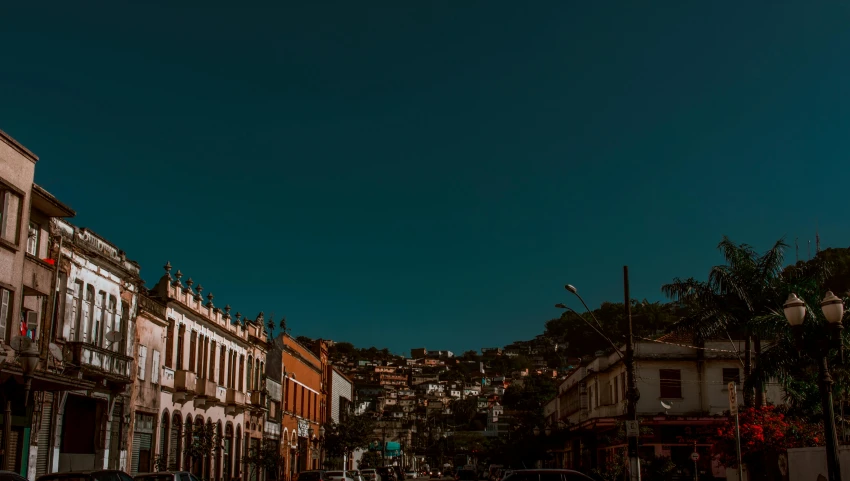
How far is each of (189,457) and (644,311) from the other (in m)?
80.4

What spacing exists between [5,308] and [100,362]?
518 centimetres

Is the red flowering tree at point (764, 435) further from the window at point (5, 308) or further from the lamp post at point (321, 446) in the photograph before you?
the lamp post at point (321, 446)

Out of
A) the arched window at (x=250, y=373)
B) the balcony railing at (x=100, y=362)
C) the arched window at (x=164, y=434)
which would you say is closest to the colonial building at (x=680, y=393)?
the arched window at (x=250, y=373)

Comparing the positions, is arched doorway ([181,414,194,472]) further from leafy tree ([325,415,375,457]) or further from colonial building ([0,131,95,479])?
leafy tree ([325,415,375,457])

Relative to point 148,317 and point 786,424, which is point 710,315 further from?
point 148,317

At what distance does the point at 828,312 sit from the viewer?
553 inches

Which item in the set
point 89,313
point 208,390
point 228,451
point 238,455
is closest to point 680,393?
point 238,455

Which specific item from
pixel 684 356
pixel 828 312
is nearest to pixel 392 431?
pixel 684 356

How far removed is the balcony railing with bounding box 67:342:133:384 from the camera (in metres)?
25.3

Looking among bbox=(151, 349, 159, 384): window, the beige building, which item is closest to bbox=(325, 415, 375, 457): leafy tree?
bbox=(151, 349, 159, 384): window

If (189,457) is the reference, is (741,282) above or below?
above

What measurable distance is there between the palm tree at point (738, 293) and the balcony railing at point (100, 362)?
72.6ft

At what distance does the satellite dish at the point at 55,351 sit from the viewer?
951 inches

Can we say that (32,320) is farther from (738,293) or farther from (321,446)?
(321,446)
